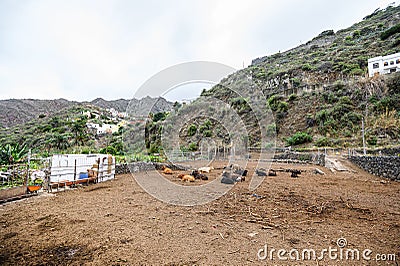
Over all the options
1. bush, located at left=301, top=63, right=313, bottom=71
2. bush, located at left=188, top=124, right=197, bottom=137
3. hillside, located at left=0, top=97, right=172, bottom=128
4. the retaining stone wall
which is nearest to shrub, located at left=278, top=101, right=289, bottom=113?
bush, located at left=188, top=124, right=197, bottom=137

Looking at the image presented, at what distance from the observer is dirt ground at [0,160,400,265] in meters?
Answer: 2.95

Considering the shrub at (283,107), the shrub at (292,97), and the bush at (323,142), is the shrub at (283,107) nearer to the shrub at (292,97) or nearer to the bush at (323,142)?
the shrub at (292,97)

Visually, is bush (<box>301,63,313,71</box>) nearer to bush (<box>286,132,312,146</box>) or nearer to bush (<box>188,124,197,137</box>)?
bush (<box>286,132,312,146</box>)

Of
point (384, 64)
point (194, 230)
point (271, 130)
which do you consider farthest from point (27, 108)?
point (384, 64)

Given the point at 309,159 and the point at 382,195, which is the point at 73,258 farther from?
the point at 309,159

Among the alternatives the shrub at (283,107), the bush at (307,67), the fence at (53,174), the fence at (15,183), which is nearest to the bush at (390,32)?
the bush at (307,67)

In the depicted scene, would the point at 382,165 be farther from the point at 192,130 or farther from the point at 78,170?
the point at 192,130

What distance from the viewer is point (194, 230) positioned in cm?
396

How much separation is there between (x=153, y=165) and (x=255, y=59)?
8703 cm

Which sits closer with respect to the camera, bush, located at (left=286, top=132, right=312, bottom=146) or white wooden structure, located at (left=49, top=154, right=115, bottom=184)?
white wooden structure, located at (left=49, top=154, right=115, bottom=184)

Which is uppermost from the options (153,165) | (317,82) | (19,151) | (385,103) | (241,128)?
(317,82)

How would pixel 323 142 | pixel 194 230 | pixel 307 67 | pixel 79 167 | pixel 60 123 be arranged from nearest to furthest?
pixel 194 230
pixel 79 167
pixel 323 142
pixel 307 67
pixel 60 123

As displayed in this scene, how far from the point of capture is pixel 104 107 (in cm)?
8900

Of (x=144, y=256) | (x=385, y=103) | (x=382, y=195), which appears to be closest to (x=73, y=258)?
(x=144, y=256)
